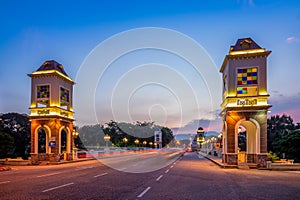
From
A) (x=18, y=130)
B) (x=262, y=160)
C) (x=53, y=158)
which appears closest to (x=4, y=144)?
(x=53, y=158)

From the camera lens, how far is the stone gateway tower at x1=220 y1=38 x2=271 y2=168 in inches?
913

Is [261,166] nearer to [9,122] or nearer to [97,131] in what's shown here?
[9,122]

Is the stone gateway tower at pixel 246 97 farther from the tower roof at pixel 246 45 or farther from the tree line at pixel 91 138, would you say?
the tree line at pixel 91 138

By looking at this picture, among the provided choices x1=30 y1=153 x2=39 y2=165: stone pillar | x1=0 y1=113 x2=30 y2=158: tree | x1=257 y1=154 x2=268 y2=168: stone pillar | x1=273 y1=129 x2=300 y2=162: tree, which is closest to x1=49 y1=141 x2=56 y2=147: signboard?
x1=30 y1=153 x2=39 y2=165: stone pillar

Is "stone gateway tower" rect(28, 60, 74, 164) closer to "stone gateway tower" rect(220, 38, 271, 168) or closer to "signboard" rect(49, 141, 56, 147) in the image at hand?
"signboard" rect(49, 141, 56, 147)

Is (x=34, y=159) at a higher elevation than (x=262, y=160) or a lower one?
lower

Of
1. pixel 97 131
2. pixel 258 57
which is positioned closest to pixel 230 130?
pixel 258 57

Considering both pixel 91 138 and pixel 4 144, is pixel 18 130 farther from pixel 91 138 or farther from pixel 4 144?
pixel 91 138

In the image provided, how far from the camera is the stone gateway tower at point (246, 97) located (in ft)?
76.1

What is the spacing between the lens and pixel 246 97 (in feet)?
78.1

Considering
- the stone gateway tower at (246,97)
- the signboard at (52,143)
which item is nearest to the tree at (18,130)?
the signboard at (52,143)

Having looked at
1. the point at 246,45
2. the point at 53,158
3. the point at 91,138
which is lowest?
the point at 91,138

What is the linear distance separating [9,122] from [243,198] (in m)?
51.6

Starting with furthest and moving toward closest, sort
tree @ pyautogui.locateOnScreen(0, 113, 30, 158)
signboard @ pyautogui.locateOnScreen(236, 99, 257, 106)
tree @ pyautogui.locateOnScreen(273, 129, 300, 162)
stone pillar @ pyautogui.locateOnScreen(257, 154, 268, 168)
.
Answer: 1. tree @ pyautogui.locateOnScreen(0, 113, 30, 158)
2. tree @ pyautogui.locateOnScreen(273, 129, 300, 162)
3. signboard @ pyautogui.locateOnScreen(236, 99, 257, 106)
4. stone pillar @ pyautogui.locateOnScreen(257, 154, 268, 168)
